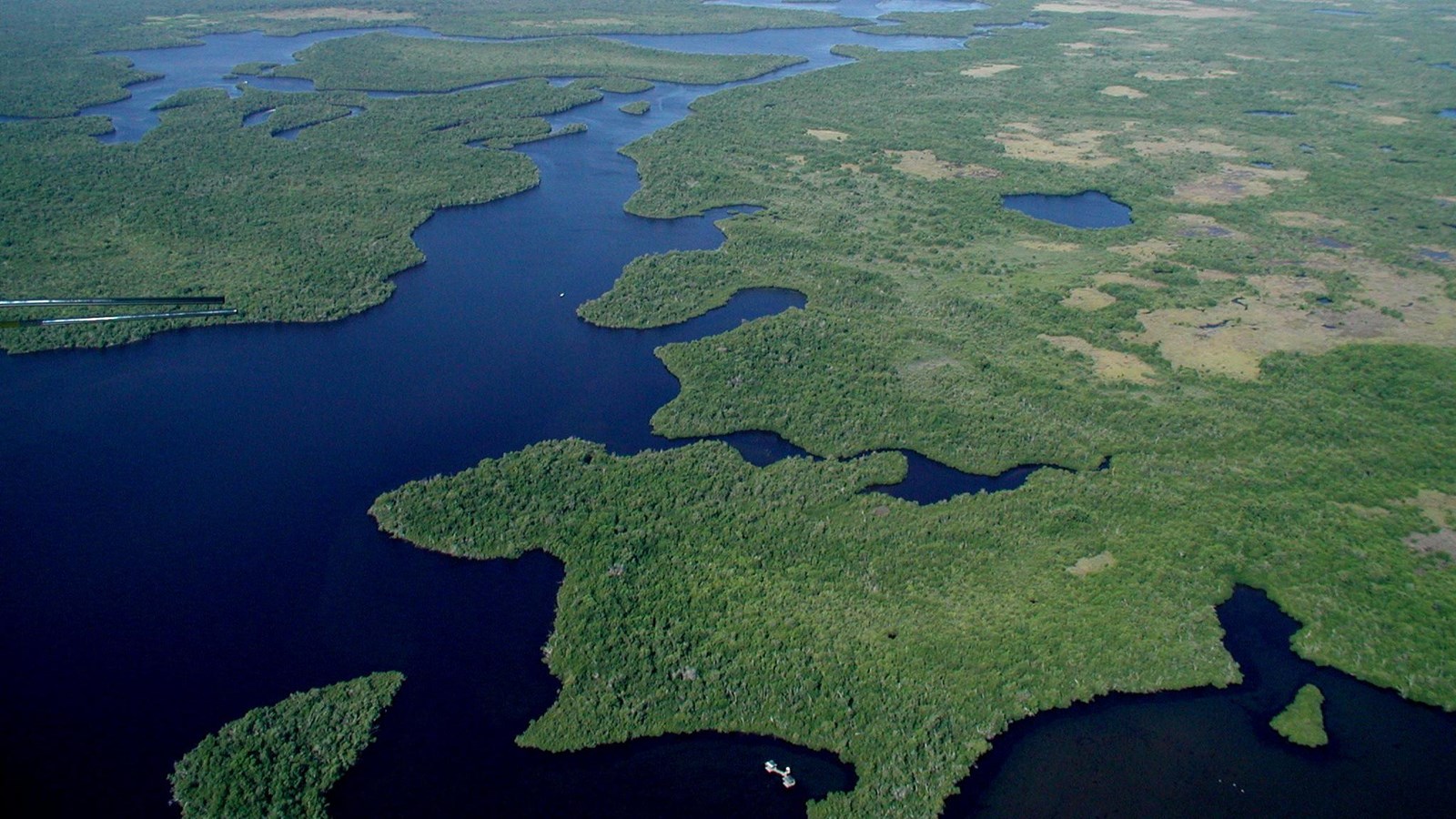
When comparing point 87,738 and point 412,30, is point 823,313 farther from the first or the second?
point 412,30

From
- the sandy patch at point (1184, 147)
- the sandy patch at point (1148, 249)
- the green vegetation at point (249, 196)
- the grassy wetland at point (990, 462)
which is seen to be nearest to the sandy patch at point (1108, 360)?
the grassy wetland at point (990, 462)

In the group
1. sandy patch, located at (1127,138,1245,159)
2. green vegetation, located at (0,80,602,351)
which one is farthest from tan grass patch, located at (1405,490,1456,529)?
green vegetation, located at (0,80,602,351)

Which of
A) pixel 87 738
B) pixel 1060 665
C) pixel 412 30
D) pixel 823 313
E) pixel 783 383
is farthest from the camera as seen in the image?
pixel 412 30

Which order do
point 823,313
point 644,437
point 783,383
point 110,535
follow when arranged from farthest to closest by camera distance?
point 823,313 < point 783,383 < point 644,437 < point 110,535

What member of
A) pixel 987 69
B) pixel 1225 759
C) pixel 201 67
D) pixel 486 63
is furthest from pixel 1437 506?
pixel 201 67

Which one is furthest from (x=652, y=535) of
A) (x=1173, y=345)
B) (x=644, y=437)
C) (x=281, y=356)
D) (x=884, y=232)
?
(x=884, y=232)

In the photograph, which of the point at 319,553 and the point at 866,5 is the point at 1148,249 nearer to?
the point at 319,553

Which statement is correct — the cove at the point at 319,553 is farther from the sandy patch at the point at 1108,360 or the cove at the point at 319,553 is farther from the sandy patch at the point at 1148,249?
the sandy patch at the point at 1148,249

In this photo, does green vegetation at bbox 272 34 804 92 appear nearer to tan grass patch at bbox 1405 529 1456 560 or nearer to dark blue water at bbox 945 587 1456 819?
tan grass patch at bbox 1405 529 1456 560
